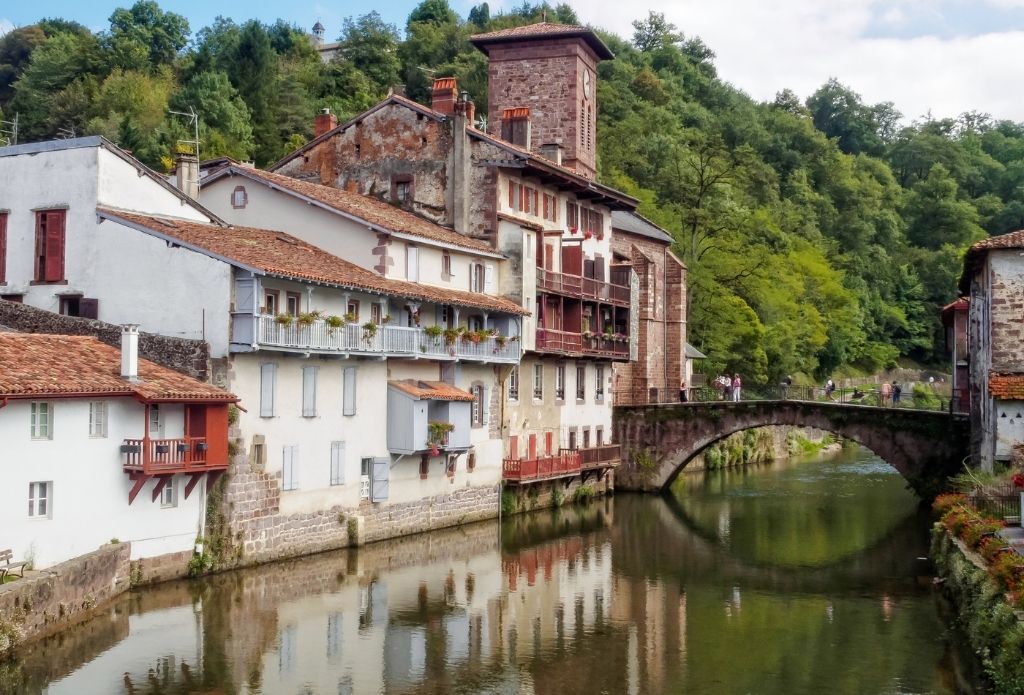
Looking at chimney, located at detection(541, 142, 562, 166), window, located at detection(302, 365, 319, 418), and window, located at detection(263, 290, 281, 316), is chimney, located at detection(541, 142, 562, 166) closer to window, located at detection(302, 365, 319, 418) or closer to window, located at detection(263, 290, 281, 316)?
window, located at detection(302, 365, 319, 418)

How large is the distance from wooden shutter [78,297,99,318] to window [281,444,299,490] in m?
6.06

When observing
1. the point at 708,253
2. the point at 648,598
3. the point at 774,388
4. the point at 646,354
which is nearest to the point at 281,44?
the point at 708,253

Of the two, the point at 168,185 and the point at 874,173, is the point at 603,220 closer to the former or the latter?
the point at 168,185

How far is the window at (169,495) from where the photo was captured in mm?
31859

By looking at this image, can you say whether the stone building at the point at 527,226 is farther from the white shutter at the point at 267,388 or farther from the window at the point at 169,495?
the window at the point at 169,495

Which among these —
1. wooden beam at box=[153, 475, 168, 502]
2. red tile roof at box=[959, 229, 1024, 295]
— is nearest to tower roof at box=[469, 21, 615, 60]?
red tile roof at box=[959, 229, 1024, 295]

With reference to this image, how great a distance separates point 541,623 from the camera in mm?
30406

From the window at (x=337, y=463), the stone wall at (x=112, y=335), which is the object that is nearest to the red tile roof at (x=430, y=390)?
the window at (x=337, y=463)

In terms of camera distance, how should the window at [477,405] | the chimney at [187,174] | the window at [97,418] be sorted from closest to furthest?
the window at [97,418]
the chimney at [187,174]
the window at [477,405]

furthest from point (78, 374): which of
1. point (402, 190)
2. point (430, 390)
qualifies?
point (402, 190)

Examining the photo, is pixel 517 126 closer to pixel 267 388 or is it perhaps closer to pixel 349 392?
pixel 349 392

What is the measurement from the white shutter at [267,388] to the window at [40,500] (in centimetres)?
747

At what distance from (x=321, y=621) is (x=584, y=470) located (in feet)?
83.5

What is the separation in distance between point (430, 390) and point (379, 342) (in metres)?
3.11
